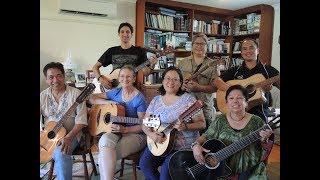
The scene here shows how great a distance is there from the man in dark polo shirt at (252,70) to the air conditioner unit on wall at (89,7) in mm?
669

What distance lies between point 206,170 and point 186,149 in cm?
14

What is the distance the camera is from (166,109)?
4.62ft

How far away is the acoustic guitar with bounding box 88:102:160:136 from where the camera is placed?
1.51 meters

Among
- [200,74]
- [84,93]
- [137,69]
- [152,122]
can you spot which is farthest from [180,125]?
[84,93]

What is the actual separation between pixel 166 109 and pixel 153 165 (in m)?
0.28

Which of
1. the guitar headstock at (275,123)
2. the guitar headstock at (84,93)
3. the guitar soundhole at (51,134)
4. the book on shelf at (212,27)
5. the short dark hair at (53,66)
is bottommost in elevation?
the guitar soundhole at (51,134)

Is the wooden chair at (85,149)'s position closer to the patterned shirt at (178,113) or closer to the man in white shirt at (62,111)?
the man in white shirt at (62,111)

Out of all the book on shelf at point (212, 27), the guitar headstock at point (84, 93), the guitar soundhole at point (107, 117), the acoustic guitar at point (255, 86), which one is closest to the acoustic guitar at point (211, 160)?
the acoustic guitar at point (255, 86)

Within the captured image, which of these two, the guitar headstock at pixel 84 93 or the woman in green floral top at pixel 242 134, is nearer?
the woman in green floral top at pixel 242 134

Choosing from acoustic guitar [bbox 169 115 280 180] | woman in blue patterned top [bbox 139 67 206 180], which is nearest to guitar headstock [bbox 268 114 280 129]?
acoustic guitar [bbox 169 115 280 180]

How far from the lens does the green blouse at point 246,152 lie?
1163mm

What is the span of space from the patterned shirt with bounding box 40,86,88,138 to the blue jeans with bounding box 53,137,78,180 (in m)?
0.12

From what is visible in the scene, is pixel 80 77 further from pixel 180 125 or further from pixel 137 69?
pixel 180 125
